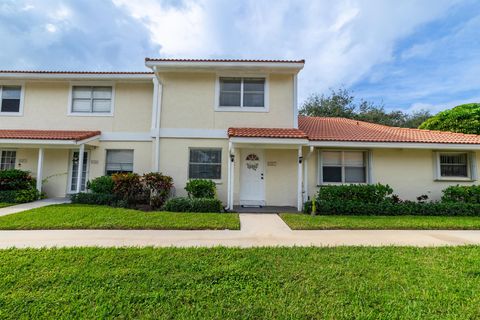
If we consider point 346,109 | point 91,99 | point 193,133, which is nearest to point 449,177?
point 193,133

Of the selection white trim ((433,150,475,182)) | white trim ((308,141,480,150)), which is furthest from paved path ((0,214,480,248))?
white trim ((433,150,475,182))

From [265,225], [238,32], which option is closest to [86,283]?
[265,225]

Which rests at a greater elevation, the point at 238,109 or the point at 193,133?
the point at 238,109

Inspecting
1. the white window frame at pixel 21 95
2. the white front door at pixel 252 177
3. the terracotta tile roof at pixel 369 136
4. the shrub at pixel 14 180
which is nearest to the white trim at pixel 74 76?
the white window frame at pixel 21 95

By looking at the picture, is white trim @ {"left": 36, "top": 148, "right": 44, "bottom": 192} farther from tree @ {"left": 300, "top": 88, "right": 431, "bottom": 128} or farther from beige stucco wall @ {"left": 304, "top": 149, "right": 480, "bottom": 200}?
tree @ {"left": 300, "top": 88, "right": 431, "bottom": 128}

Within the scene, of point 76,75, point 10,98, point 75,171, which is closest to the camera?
point 76,75

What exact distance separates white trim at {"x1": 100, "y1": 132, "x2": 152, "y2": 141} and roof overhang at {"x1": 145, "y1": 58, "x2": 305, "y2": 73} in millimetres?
3200

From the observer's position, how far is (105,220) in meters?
6.80

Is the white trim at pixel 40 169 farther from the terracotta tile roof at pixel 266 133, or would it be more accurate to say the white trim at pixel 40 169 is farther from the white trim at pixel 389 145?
the white trim at pixel 389 145

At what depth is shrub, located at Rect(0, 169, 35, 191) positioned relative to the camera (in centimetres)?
979

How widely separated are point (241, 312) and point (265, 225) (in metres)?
4.21

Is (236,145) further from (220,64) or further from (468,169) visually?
(468,169)

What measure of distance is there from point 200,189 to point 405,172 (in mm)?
9450

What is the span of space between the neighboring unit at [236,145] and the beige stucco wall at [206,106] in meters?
0.05
